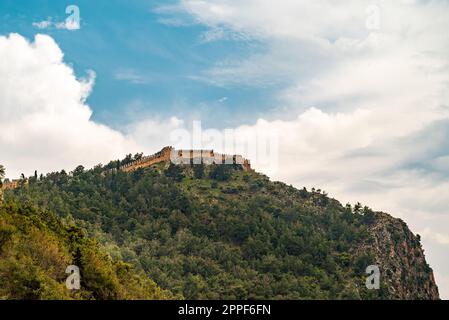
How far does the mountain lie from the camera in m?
102

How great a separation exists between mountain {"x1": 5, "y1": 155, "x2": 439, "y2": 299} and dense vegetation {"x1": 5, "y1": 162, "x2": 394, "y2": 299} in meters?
0.20

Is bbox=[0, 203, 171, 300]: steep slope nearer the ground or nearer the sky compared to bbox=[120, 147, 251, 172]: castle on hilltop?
nearer the ground

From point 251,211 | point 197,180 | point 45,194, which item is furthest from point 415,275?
point 45,194

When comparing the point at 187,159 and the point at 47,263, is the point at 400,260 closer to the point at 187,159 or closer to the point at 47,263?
the point at 187,159

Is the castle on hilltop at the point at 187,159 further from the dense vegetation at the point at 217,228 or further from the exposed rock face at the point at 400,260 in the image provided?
the exposed rock face at the point at 400,260

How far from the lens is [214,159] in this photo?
152 meters

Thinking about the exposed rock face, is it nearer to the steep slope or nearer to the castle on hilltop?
the castle on hilltop

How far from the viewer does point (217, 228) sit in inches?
4715

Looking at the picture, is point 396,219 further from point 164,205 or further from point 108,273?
point 108,273

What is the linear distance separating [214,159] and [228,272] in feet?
167

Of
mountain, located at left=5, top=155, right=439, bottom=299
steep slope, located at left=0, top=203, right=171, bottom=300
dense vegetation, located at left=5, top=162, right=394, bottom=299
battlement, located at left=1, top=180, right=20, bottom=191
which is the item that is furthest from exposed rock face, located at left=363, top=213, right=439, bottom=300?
battlement, located at left=1, top=180, right=20, bottom=191

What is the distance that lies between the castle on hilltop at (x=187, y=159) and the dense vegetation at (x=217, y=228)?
381 cm

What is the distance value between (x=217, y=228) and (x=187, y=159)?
32.1m

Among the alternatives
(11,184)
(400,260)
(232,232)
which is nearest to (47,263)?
(232,232)
